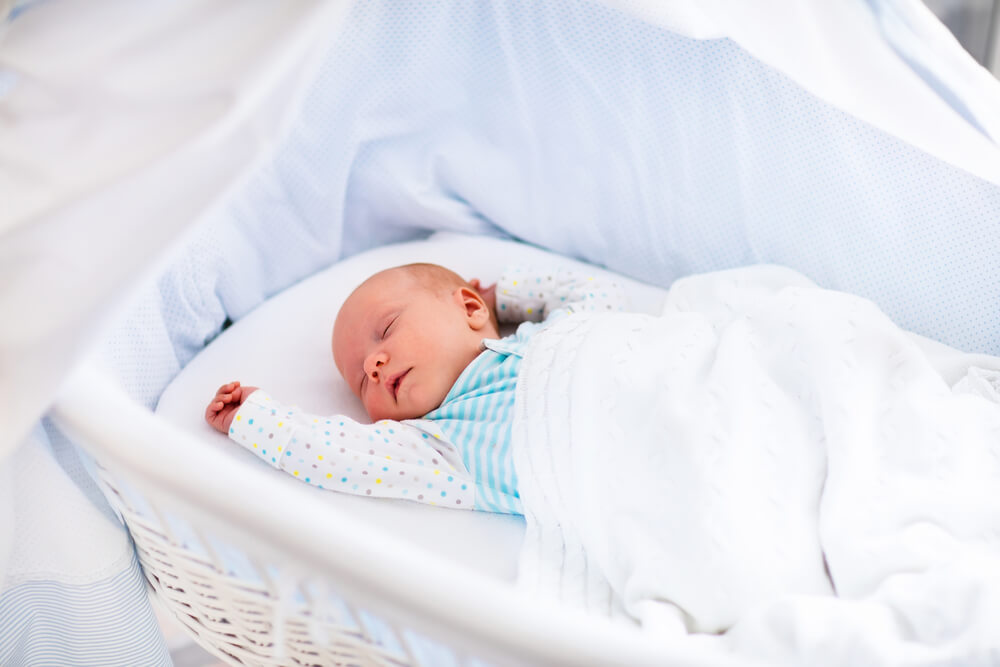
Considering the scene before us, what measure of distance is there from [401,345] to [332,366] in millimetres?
174

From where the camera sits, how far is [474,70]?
1310mm

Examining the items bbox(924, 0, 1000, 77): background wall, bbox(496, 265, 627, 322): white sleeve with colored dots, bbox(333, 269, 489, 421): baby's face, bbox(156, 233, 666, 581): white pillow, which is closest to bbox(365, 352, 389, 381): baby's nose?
bbox(333, 269, 489, 421): baby's face

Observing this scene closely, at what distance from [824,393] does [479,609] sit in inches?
20.0

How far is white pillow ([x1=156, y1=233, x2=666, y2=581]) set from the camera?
953mm

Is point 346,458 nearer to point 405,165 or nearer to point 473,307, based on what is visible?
point 473,307

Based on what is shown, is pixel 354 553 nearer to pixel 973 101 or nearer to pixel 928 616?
pixel 928 616

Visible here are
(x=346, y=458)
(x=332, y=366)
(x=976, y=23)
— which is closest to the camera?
(x=346, y=458)

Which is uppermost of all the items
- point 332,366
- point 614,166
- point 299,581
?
point 614,166

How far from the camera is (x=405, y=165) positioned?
1347 mm

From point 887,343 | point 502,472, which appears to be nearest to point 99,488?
point 502,472

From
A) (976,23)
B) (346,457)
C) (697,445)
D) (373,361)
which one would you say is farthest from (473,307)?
(976,23)

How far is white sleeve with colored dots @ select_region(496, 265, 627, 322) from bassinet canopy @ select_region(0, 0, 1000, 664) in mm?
A: 114

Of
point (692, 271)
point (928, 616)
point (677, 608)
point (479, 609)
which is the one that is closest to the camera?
point (479, 609)

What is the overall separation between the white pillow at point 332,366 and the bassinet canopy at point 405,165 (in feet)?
0.11
